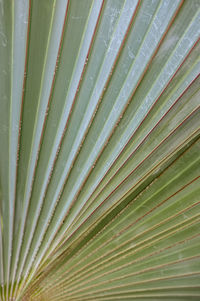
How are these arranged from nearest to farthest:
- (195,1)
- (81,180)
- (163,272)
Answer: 1. (195,1)
2. (81,180)
3. (163,272)

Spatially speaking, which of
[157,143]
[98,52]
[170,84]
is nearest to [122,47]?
[98,52]

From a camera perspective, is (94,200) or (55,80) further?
(94,200)

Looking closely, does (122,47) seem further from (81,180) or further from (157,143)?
(81,180)

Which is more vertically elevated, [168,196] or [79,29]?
[79,29]

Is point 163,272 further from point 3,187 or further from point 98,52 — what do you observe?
point 98,52

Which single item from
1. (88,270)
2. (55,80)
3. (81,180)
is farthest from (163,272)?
(55,80)

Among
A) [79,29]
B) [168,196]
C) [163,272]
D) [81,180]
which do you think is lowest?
[163,272]

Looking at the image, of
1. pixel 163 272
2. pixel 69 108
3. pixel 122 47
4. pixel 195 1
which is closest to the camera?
pixel 195 1
